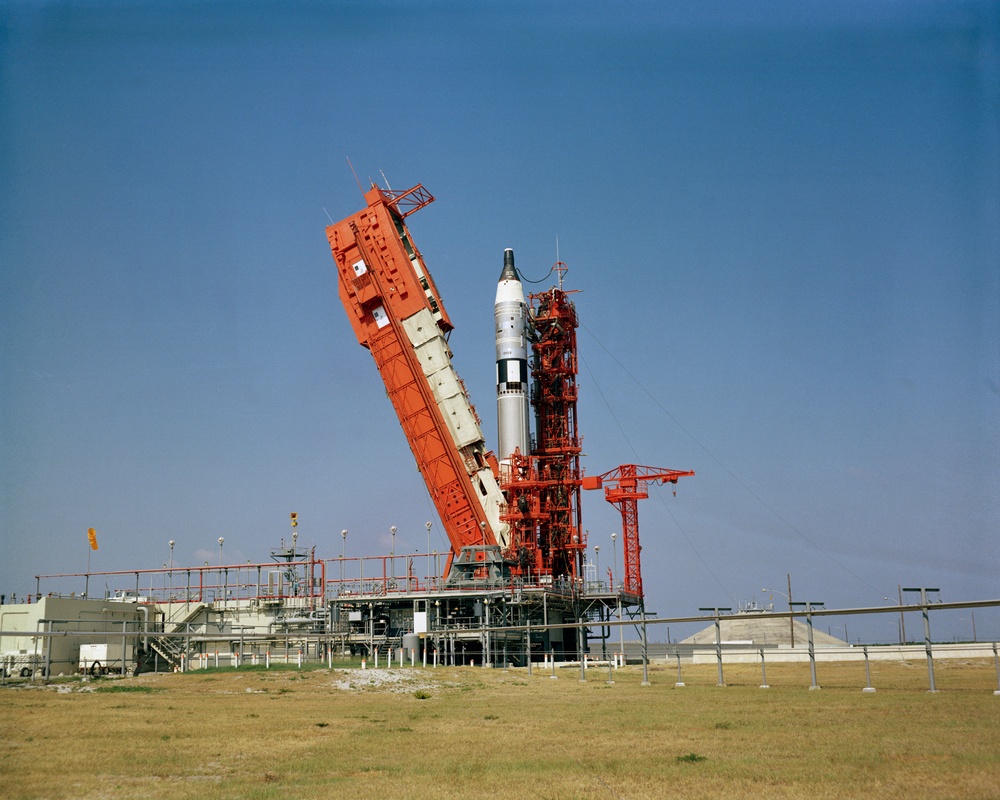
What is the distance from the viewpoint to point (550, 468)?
A: 7156cm

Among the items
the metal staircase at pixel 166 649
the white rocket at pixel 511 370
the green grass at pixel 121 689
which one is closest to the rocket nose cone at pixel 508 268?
the white rocket at pixel 511 370

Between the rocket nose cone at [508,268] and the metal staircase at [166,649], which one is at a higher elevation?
the rocket nose cone at [508,268]

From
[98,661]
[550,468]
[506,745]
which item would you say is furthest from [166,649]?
[506,745]

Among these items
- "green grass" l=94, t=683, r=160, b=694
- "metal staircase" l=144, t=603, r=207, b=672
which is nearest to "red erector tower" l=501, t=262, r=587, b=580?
"metal staircase" l=144, t=603, r=207, b=672

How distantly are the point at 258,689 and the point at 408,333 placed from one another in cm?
3392

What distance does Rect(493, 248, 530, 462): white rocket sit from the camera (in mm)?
68750

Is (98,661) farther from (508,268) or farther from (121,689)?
(508,268)

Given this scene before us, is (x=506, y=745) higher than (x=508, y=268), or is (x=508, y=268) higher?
(x=508, y=268)

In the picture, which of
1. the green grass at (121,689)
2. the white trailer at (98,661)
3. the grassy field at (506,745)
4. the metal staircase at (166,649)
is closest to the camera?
the grassy field at (506,745)

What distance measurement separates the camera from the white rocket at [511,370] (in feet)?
226

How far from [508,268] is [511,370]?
8.56m

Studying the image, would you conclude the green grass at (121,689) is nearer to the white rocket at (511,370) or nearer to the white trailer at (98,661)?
the white trailer at (98,661)

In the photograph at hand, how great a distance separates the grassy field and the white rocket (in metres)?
39.6

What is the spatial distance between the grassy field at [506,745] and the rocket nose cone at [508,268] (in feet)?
151
